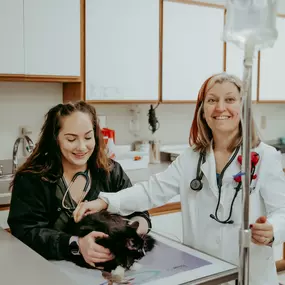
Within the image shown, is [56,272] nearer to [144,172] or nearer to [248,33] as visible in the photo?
[248,33]

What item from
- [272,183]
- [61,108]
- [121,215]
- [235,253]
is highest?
[61,108]

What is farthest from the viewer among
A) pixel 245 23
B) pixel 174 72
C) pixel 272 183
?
pixel 174 72

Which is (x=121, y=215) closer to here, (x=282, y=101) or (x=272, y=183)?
(x=272, y=183)

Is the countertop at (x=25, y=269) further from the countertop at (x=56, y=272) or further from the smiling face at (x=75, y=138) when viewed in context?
the smiling face at (x=75, y=138)

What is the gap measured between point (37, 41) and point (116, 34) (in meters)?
0.53

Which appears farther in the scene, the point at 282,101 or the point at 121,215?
the point at 282,101

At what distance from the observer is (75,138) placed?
1.47m

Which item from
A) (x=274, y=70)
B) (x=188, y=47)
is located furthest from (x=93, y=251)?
(x=274, y=70)

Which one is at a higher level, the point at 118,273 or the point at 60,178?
the point at 60,178

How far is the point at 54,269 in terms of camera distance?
1.10 meters

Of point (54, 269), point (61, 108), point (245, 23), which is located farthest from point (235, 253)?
point (245, 23)

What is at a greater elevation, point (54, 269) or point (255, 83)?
point (255, 83)

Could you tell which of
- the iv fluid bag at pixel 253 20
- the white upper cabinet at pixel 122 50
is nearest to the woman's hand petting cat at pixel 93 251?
the iv fluid bag at pixel 253 20

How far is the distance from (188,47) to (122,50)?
0.55 meters
